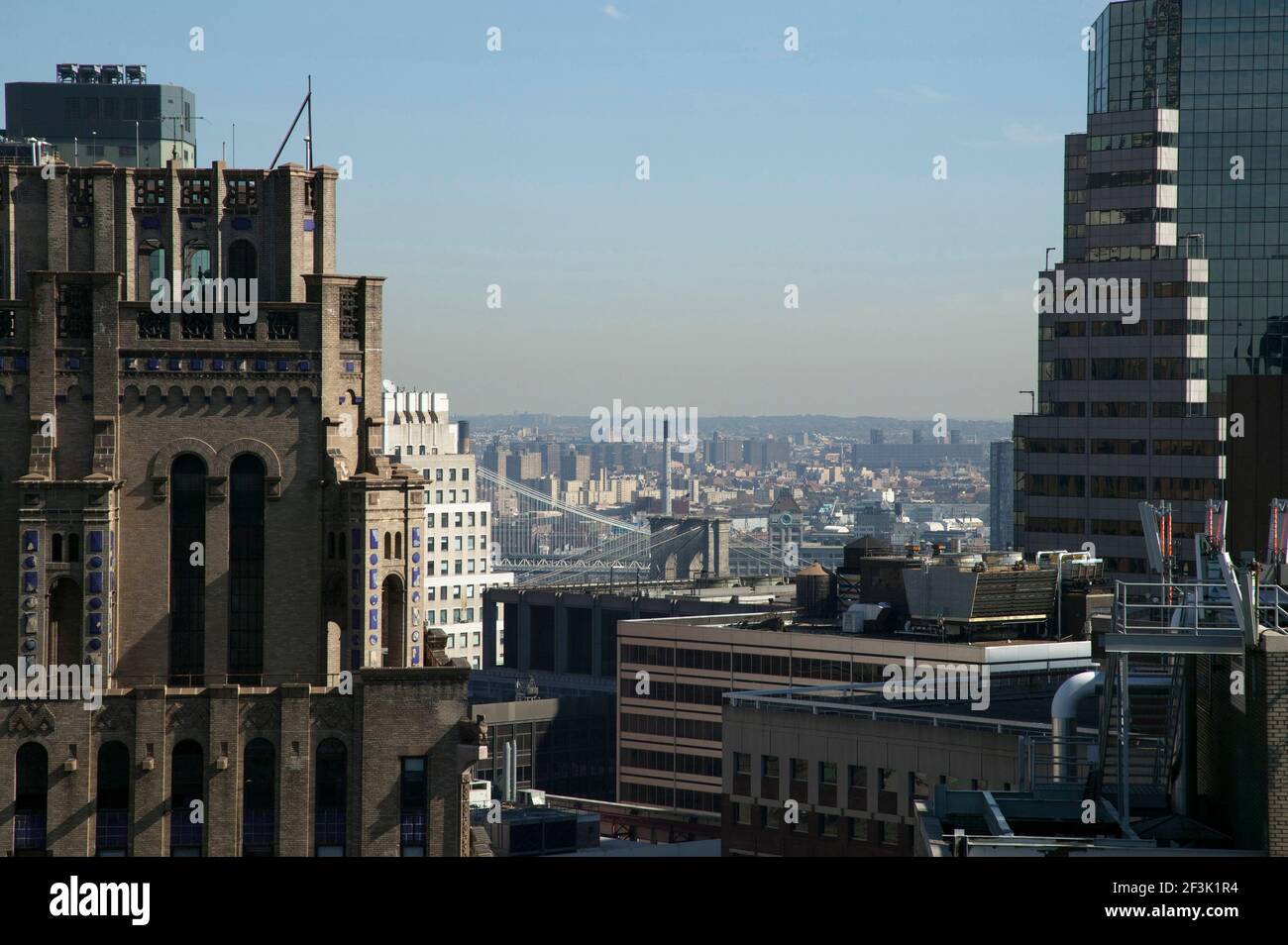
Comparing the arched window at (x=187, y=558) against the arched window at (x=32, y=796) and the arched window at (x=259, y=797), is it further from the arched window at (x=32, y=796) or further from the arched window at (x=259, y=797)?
the arched window at (x=32, y=796)

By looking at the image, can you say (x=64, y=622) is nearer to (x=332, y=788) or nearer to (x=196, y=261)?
(x=332, y=788)

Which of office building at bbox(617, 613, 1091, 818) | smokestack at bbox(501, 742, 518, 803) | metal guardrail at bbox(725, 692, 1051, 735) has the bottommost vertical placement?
smokestack at bbox(501, 742, 518, 803)

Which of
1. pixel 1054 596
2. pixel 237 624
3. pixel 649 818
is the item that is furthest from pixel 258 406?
pixel 649 818

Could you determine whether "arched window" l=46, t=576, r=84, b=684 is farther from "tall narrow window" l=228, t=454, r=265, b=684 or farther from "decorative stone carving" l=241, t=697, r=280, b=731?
"decorative stone carving" l=241, t=697, r=280, b=731

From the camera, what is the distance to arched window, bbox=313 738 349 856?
52.7 metres

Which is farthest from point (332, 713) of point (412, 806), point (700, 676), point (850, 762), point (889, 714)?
point (700, 676)

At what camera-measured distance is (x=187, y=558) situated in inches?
2189

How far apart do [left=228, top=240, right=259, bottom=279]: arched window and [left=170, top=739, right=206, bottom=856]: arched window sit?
13.3m

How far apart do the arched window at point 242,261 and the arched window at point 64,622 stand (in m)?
9.74

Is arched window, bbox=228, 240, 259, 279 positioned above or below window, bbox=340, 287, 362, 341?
above

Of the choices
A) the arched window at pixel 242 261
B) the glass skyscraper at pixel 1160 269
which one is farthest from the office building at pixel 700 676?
the arched window at pixel 242 261

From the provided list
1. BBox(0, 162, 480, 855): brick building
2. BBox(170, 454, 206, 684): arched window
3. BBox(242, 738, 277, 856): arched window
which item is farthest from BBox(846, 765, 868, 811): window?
BBox(170, 454, 206, 684): arched window

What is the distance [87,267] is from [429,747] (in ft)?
54.1

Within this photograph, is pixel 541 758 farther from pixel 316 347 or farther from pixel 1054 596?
pixel 316 347
